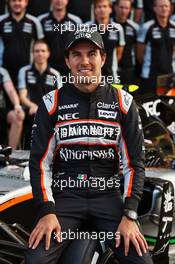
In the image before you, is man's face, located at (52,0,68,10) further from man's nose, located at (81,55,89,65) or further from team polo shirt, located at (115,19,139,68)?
man's nose, located at (81,55,89,65)

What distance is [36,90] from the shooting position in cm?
694

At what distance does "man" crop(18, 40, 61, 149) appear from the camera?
22.4ft

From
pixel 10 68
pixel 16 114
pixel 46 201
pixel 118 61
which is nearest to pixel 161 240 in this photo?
pixel 46 201

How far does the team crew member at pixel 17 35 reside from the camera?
7082mm

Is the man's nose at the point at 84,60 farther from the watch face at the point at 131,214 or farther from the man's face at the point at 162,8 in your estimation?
the man's face at the point at 162,8

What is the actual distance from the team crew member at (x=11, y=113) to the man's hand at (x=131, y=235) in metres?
3.78

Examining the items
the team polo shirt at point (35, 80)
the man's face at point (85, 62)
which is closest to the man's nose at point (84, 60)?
the man's face at point (85, 62)

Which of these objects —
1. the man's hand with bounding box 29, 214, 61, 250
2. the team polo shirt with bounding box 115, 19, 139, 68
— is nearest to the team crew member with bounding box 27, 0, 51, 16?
the team polo shirt with bounding box 115, 19, 139, 68

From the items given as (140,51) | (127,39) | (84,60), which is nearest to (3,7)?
(127,39)

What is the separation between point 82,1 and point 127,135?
4788 millimetres

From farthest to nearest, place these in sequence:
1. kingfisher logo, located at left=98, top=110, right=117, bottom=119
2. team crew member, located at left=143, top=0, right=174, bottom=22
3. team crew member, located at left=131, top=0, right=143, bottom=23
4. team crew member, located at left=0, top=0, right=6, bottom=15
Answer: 1. team crew member, located at left=131, top=0, right=143, bottom=23
2. team crew member, located at left=143, top=0, right=174, bottom=22
3. team crew member, located at left=0, top=0, right=6, bottom=15
4. kingfisher logo, located at left=98, top=110, right=117, bottom=119

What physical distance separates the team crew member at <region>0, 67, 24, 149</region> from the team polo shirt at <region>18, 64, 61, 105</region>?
15cm

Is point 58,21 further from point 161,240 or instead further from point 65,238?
point 65,238

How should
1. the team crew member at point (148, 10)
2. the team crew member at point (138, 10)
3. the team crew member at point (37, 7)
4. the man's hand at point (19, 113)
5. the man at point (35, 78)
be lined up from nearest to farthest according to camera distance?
the man's hand at point (19, 113), the man at point (35, 78), the team crew member at point (37, 7), the team crew member at point (148, 10), the team crew member at point (138, 10)
